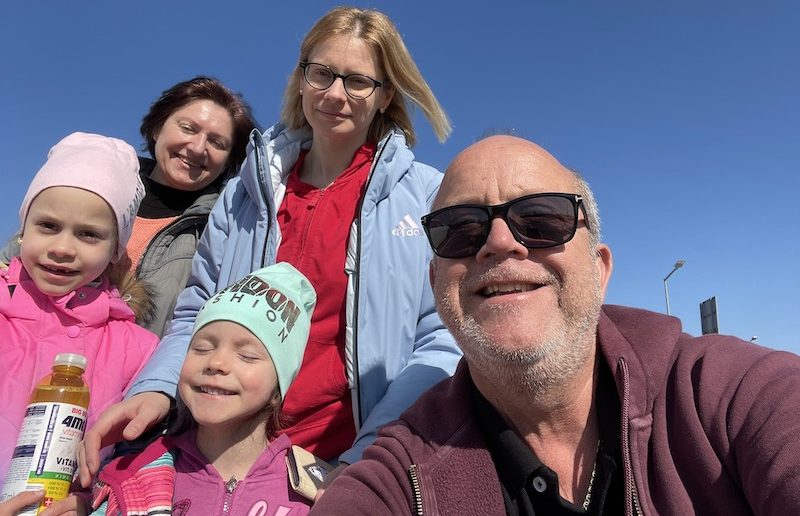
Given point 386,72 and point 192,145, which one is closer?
point 386,72

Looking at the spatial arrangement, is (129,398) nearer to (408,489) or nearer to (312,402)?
(312,402)

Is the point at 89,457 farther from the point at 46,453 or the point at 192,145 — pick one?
the point at 192,145

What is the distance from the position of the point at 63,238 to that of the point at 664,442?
9.71 ft

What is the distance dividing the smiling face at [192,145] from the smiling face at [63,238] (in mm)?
1206

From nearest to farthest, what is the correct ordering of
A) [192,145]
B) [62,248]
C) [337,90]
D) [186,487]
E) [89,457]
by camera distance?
[89,457]
[186,487]
[62,248]
[337,90]
[192,145]

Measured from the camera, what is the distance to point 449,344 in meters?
2.76

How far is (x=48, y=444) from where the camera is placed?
225 cm

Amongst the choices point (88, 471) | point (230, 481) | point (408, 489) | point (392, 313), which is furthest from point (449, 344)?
point (88, 471)

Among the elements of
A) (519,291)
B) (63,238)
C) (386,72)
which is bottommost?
(519,291)

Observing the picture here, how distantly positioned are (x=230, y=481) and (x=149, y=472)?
13.7 inches

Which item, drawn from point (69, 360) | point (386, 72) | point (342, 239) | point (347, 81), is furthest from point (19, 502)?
point (386, 72)

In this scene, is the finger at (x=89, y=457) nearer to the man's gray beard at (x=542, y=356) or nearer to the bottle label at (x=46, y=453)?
the bottle label at (x=46, y=453)

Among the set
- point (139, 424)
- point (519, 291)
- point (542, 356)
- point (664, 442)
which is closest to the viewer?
point (664, 442)

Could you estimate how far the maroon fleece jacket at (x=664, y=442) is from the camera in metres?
1.54
